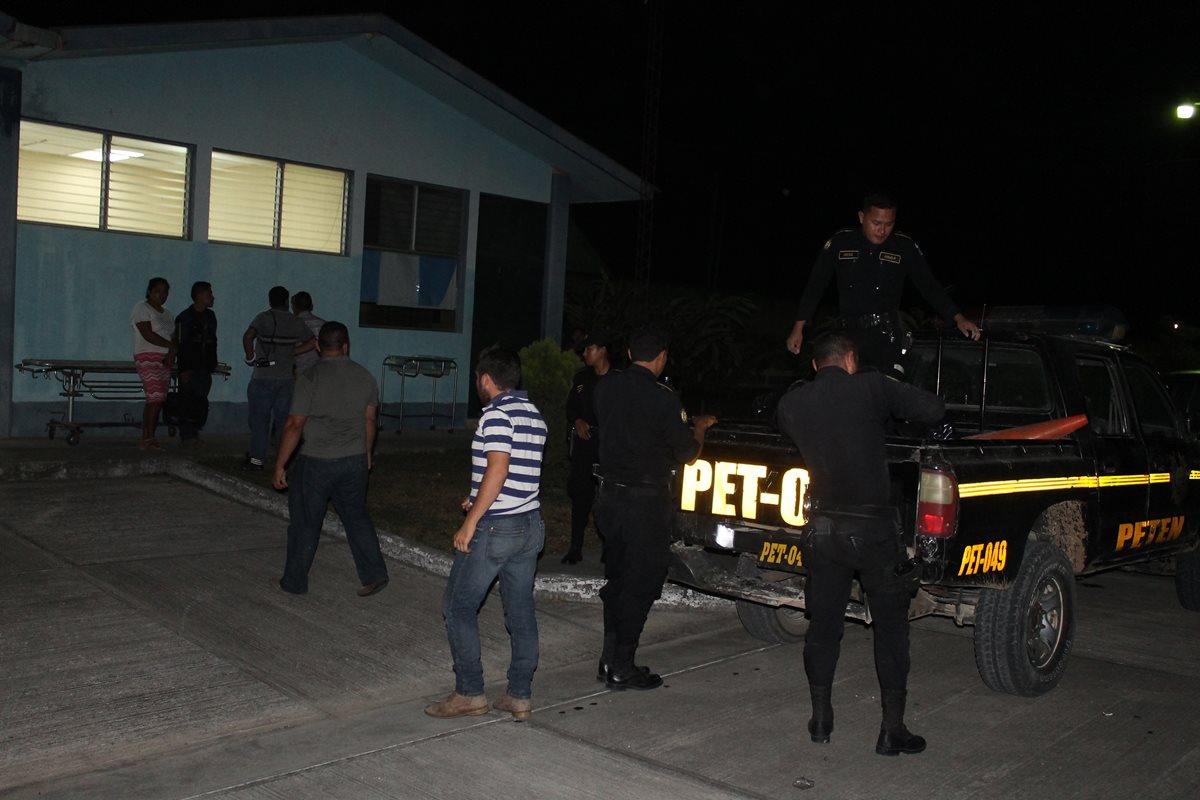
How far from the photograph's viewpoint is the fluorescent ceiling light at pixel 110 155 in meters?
12.3

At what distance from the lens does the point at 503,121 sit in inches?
602

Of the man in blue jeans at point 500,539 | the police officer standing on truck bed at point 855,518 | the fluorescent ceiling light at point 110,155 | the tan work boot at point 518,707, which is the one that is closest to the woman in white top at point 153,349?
the fluorescent ceiling light at point 110,155

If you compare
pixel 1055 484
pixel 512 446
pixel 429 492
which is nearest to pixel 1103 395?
pixel 1055 484

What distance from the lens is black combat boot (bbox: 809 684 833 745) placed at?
17.5 feet

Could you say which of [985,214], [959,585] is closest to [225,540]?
[959,585]

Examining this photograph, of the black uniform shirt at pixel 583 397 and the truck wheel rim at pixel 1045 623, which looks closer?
the truck wheel rim at pixel 1045 623

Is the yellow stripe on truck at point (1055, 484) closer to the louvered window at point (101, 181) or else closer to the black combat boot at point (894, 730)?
the black combat boot at point (894, 730)

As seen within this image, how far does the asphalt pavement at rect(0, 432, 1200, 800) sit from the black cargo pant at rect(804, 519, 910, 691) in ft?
1.44

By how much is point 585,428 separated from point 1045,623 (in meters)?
3.43

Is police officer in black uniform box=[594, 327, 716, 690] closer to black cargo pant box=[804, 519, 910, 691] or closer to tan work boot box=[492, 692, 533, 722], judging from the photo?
tan work boot box=[492, 692, 533, 722]

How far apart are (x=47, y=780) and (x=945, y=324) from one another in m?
5.55

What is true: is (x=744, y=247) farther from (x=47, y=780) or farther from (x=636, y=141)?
(x=47, y=780)

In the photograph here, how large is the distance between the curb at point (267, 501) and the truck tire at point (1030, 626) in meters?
2.50

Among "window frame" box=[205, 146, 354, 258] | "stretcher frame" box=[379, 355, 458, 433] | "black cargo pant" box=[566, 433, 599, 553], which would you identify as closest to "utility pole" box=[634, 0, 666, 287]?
"stretcher frame" box=[379, 355, 458, 433]
